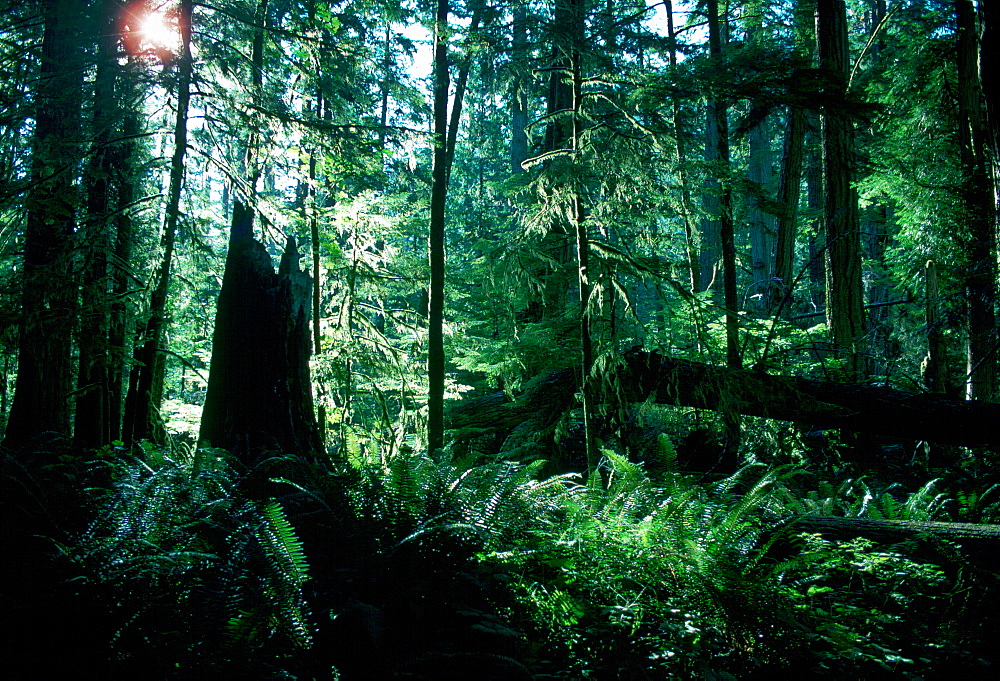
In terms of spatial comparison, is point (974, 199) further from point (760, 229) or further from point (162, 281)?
point (162, 281)

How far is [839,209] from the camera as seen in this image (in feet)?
29.6

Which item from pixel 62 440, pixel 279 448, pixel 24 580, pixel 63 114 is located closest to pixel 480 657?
pixel 24 580

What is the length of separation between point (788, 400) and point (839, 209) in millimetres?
4670

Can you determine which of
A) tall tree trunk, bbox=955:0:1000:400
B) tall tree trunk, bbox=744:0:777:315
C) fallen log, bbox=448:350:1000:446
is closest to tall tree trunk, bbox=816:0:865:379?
tall tree trunk, bbox=744:0:777:315

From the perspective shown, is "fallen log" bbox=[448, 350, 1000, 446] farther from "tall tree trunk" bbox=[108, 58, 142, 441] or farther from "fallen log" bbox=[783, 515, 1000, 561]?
"tall tree trunk" bbox=[108, 58, 142, 441]

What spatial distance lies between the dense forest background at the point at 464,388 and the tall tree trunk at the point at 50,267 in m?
0.05

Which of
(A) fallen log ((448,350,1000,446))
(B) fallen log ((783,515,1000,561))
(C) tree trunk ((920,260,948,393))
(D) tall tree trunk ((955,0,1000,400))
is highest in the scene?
(D) tall tree trunk ((955,0,1000,400))

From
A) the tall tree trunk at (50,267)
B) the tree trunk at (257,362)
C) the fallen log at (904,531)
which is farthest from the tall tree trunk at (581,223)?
the tall tree trunk at (50,267)

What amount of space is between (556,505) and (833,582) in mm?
1788

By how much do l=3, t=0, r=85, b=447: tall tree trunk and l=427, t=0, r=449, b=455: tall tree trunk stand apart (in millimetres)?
3111

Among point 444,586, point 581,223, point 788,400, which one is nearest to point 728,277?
point 788,400

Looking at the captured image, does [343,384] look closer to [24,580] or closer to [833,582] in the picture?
[24,580]

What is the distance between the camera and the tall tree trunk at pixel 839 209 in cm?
882

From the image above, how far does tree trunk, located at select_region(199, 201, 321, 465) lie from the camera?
415 centimetres
